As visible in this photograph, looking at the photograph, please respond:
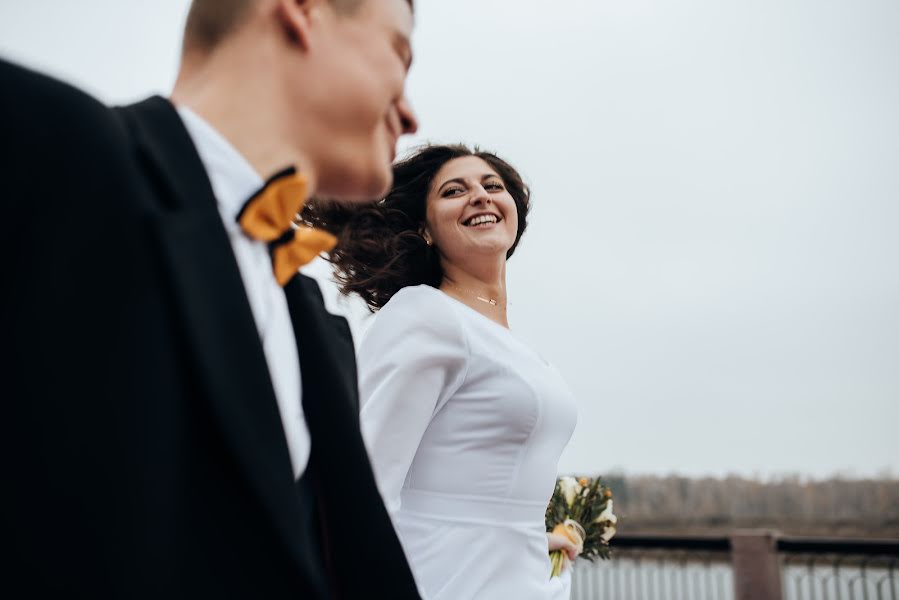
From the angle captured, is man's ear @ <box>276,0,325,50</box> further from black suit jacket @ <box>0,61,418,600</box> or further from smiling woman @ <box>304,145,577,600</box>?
smiling woman @ <box>304,145,577,600</box>

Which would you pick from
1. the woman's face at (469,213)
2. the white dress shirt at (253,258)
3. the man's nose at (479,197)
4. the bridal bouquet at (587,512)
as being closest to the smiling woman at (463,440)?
the woman's face at (469,213)

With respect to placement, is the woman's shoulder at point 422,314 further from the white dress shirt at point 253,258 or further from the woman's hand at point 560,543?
the white dress shirt at point 253,258

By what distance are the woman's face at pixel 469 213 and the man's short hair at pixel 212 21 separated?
1.75 m

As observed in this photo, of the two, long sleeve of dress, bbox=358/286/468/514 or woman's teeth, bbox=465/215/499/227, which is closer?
long sleeve of dress, bbox=358/286/468/514

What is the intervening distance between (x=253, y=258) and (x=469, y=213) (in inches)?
75.3

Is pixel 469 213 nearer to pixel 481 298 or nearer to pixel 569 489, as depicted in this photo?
pixel 481 298

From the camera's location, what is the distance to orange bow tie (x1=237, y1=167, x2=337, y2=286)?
0.90 metres

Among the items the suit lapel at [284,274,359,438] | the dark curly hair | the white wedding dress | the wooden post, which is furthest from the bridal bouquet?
the wooden post

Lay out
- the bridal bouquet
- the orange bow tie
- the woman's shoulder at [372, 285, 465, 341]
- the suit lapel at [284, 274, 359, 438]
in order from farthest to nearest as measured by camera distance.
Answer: the bridal bouquet < the woman's shoulder at [372, 285, 465, 341] < the suit lapel at [284, 274, 359, 438] < the orange bow tie

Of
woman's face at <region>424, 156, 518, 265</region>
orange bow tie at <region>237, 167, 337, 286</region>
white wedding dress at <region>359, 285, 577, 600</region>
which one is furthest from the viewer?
woman's face at <region>424, 156, 518, 265</region>

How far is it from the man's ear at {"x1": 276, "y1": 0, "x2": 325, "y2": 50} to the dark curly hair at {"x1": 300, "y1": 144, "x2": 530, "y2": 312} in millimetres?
1670

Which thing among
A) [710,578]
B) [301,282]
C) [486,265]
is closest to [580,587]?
[710,578]

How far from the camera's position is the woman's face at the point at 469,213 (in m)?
2.76

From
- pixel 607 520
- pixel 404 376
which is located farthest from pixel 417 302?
pixel 607 520
